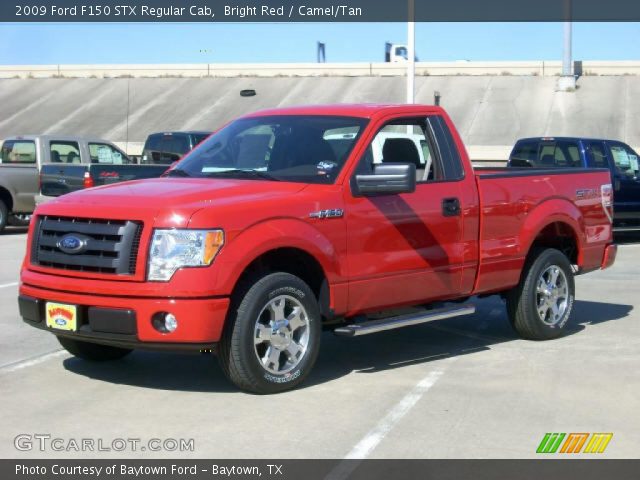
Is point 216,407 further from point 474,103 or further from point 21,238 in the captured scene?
point 474,103

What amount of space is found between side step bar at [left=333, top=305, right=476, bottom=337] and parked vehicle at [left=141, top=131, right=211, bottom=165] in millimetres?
14905

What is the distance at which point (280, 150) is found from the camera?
777 cm

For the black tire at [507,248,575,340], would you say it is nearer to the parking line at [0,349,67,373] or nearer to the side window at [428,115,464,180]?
the side window at [428,115,464,180]

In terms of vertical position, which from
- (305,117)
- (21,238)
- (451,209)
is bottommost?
(21,238)

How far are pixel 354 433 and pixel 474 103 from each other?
39.6 meters

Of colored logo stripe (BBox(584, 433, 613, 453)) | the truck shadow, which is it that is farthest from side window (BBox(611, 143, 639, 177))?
colored logo stripe (BBox(584, 433, 613, 453))

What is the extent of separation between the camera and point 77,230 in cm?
681

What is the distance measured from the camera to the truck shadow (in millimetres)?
7387

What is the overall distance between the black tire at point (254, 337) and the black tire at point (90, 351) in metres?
1.52

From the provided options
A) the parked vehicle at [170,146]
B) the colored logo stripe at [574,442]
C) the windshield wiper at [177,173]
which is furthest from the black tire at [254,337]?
the parked vehicle at [170,146]

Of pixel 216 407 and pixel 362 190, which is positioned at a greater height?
pixel 362 190

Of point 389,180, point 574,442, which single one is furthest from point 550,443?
point 389,180

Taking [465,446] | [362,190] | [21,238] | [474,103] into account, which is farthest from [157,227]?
[474,103]

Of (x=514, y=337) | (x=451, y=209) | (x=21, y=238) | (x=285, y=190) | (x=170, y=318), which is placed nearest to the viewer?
(x=170, y=318)
